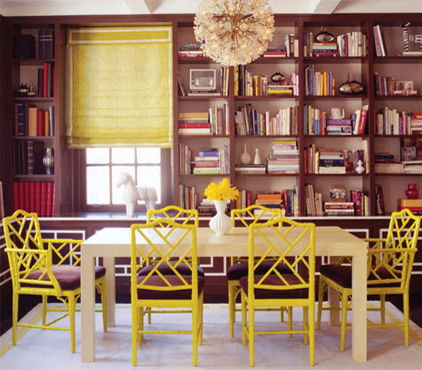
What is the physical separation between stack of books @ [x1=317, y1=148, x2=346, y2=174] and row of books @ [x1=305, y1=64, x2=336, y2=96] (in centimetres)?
60

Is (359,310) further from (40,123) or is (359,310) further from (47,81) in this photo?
(47,81)

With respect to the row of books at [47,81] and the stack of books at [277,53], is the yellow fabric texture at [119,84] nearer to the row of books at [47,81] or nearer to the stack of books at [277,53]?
the row of books at [47,81]

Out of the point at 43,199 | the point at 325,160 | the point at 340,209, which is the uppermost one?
the point at 325,160

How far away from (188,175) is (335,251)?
219 cm

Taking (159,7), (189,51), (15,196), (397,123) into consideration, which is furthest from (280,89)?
(15,196)

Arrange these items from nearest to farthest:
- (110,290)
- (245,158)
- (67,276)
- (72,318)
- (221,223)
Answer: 1. (72,318)
2. (67,276)
3. (221,223)
4. (110,290)
5. (245,158)

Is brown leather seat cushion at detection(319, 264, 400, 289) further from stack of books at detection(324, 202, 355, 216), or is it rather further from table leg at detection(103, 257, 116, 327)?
table leg at detection(103, 257, 116, 327)

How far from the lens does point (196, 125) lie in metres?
5.07

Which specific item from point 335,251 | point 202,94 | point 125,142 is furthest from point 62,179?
point 335,251

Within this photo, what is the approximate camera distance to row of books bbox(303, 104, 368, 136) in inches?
198

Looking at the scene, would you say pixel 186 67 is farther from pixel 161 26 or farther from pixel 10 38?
pixel 10 38

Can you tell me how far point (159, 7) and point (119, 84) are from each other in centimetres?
89

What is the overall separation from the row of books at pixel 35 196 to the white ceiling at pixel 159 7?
5.79 feet

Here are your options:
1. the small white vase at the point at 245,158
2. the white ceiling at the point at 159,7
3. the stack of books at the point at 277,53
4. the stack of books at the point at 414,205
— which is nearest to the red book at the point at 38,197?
the white ceiling at the point at 159,7
